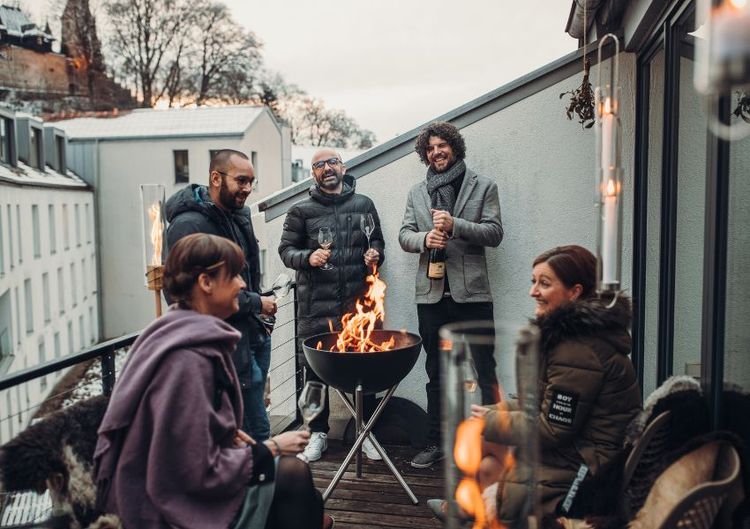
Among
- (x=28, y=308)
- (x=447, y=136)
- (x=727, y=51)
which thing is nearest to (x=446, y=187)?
(x=447, y=136)

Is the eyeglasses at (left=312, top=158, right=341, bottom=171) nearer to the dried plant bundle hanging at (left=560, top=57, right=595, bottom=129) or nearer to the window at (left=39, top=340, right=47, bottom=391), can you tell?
the dried plant bundle hanging at (left=560, top=57, right=595, bottom=129)

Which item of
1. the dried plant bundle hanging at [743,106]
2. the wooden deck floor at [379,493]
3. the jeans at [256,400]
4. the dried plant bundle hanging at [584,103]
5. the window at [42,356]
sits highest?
the dried plant bundle hanging at [584,103]

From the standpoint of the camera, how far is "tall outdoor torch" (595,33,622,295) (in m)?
1.73

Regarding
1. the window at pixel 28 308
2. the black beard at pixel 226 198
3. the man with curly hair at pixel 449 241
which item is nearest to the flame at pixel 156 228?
the black beard at pixel 226 198

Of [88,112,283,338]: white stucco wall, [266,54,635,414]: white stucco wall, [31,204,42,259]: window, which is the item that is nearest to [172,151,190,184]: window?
[88,112,283,338]: white stucco wall

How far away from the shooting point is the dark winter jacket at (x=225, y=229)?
10.3 ft

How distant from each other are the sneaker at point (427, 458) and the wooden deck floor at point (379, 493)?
4 cm

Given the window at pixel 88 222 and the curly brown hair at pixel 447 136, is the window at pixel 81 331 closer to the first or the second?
the window at pixel 88 222

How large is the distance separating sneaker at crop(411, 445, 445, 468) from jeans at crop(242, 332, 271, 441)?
38.7 inches

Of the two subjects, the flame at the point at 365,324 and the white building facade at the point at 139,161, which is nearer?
the flame at the point at 365,324

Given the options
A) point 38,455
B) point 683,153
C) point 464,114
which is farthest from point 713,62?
point 464,114

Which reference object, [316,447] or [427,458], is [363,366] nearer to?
[427,458]

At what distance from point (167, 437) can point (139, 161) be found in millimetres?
26009

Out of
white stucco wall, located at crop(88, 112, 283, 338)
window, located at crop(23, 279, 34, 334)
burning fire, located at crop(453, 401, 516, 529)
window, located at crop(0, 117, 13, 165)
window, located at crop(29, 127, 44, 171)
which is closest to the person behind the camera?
burning fire, located at crop(453, 401, 516, 529)
